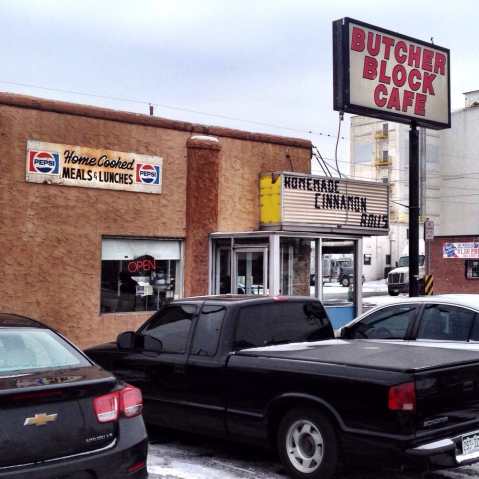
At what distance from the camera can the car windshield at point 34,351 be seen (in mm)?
4934

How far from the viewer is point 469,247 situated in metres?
32.4

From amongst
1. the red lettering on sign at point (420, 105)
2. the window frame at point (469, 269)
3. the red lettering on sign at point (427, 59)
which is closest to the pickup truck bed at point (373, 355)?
the red lettering on sign at point (420, 105)

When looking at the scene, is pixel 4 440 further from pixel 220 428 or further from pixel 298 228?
pixel 298 228

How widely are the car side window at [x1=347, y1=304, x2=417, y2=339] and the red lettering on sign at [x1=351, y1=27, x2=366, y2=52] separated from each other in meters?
7.73

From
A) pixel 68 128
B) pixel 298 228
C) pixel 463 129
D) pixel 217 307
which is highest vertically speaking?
pixel 463 129

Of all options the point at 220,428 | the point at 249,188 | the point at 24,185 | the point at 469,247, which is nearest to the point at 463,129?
the point at 469,247

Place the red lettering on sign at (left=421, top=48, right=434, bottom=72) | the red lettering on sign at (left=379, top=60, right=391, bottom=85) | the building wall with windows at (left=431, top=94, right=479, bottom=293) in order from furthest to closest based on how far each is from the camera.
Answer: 1. the building wall with windows at (left=431, top=94, right=479, bottom=293)
2. the red lettering on sign at (left=421, top=48, right=434, bottom=72)
3. the red lettering on sign at (left=379, top=60, right=391, bottom=85)

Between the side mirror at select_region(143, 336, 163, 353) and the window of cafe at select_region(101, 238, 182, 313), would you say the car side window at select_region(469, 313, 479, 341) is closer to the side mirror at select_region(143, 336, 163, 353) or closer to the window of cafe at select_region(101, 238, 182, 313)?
the side mirror at select_region(143, 336, 163, 353)

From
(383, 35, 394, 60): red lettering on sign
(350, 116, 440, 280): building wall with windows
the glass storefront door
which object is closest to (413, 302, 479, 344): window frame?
the glass storefront door

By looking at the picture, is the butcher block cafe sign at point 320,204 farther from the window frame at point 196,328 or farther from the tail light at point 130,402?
the tail light at point 130,402

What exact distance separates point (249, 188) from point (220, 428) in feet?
28.3

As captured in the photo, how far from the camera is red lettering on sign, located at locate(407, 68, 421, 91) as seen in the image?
1530 cm

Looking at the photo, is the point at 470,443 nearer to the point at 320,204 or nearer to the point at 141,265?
the point at 141,265

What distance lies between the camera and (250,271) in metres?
14.1
